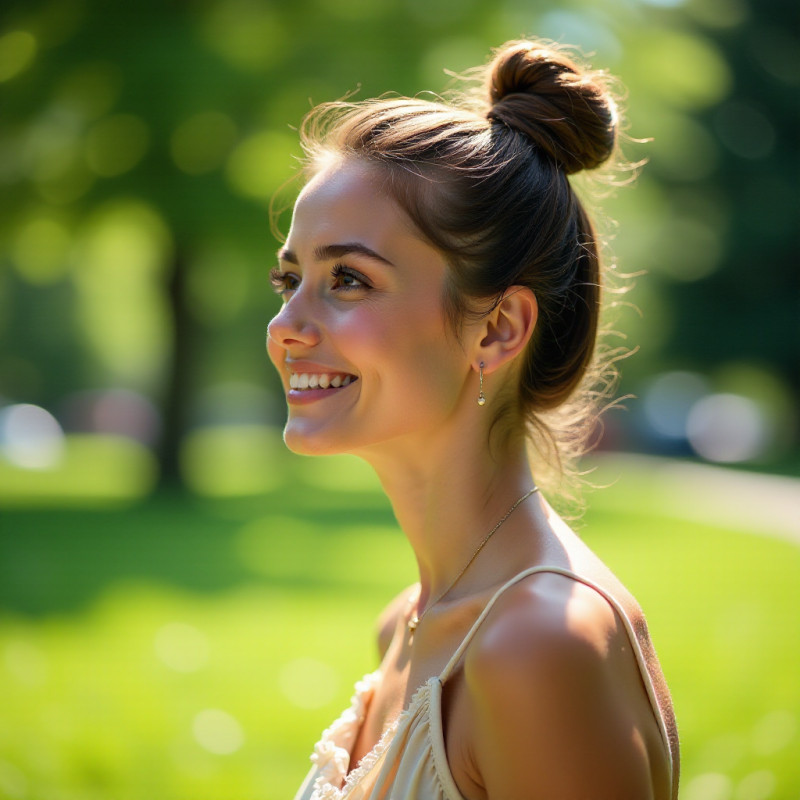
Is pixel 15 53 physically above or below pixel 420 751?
above

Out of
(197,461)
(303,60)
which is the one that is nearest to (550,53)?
(303,60)

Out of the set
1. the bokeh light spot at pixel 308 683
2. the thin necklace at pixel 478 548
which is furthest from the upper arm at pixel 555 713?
the bokeh light spot at pixel 308 683

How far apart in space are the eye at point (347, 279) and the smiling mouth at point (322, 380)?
8.1 inches

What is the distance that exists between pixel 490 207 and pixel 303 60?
40.9ft

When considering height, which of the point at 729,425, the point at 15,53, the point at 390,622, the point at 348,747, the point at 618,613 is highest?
the point at 15,53

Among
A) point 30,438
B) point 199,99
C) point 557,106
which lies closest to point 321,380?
point 557,106

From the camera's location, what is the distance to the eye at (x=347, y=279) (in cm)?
233

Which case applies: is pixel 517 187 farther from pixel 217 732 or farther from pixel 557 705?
pixel 217 732

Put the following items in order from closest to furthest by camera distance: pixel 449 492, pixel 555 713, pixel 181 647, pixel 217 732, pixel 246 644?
pixel 555 713 < pixel 449 492 < pixel 217 732 < pixel 181 647 < pixel 246 644

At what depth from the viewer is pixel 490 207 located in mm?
2355

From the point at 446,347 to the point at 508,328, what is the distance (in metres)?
0.17

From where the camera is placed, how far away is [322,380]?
7.75 feet

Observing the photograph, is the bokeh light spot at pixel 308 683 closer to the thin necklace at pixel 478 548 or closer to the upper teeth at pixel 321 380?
the thin necklace at pixel 478 548

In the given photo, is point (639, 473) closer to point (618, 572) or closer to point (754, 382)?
point (618, 572)
